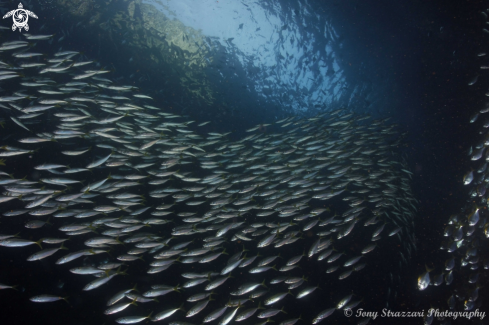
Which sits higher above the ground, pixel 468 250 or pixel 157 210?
pixel 157 210

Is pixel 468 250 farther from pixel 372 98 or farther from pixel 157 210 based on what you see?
pixel 372 98

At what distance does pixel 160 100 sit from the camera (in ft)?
47.5

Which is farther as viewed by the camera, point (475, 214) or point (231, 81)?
point (231, 81)

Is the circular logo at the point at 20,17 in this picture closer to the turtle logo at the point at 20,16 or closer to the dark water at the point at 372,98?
the turtle logo at the point at 20,16

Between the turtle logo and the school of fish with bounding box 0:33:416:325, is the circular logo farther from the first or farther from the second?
the school of fish with bounding box 0:33:416:325

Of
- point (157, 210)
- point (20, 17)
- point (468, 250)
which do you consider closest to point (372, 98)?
point (468, 250)

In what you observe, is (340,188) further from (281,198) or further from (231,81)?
(231,81)

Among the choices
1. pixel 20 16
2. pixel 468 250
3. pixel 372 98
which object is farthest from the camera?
pixel 372 98

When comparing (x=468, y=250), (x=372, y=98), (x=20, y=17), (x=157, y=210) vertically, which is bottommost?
(x=468, y=250)

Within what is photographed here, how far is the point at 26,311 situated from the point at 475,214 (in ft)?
47.7

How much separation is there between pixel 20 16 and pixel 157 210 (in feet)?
37.2

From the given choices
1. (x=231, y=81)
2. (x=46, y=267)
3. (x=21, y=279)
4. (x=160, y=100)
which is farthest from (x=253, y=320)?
(x=231, y=81)

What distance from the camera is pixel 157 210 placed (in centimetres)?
835

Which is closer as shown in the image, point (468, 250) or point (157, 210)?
point (468, 250)
